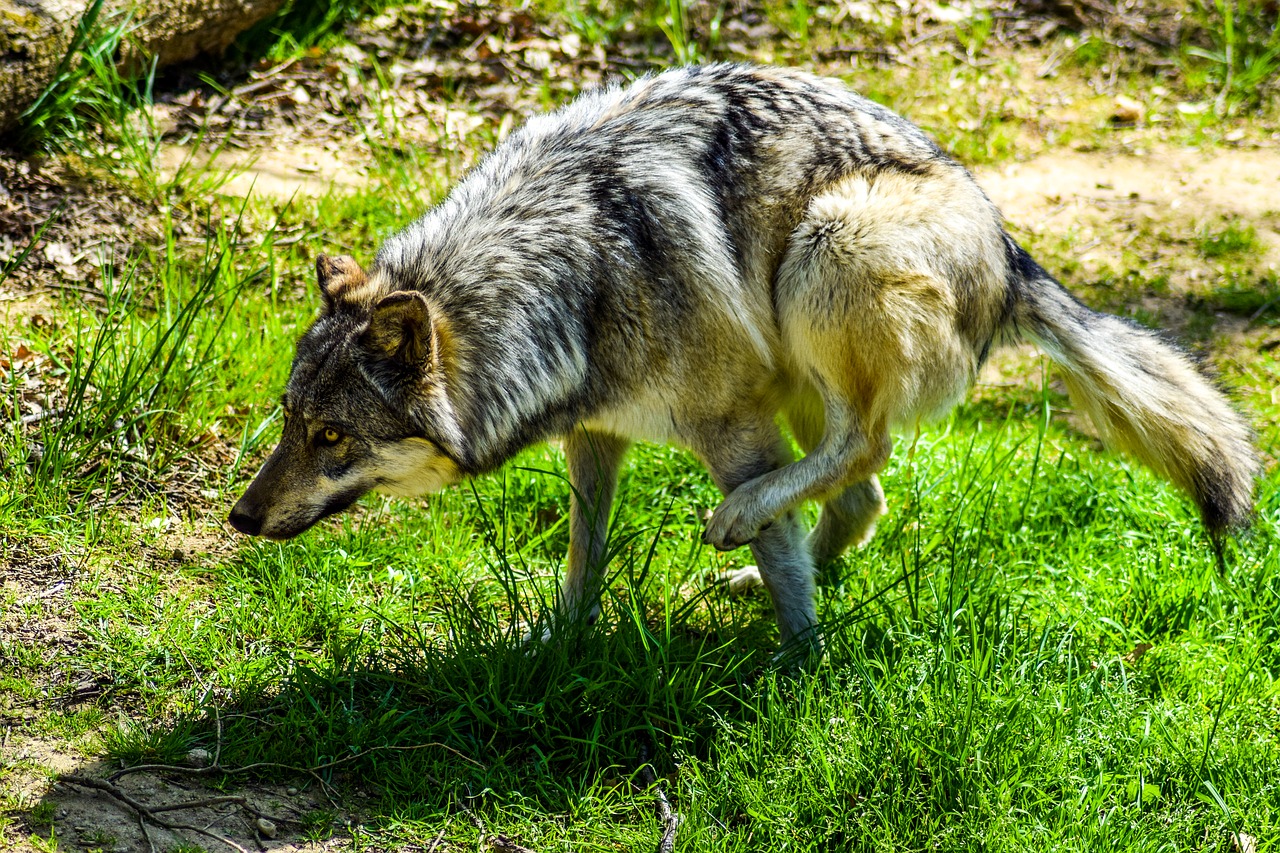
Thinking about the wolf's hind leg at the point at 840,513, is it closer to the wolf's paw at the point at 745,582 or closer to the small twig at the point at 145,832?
the wolf's paw at the point at 745,582

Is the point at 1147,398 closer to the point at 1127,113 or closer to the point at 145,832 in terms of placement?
the point at 145,832

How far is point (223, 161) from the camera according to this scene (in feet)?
21.0

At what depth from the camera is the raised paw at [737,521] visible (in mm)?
4027

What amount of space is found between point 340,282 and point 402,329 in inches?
19.1

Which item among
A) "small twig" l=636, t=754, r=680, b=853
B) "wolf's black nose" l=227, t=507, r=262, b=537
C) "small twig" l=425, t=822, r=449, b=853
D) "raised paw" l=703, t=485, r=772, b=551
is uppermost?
"wolf's black nose" l=227, t=507, r=262, b=537

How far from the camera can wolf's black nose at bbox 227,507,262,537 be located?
381 centimetres

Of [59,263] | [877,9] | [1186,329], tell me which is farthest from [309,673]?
[877,9]

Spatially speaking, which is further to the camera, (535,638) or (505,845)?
(535,638)

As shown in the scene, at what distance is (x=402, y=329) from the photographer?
142 inches

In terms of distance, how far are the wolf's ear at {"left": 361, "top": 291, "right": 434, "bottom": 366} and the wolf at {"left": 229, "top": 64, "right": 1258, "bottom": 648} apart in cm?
1

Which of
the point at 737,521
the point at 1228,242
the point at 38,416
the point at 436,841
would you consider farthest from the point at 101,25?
the point at 1228,242

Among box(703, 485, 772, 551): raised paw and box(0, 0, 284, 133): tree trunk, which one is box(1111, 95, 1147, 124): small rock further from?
box(0, 0, 284, 133): tree trunk

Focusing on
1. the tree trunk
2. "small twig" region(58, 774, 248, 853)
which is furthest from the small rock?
"small twig" region(58, 774, 248, 853)

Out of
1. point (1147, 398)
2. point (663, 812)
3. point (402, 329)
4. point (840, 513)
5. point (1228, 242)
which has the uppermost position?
point (402, 329)
